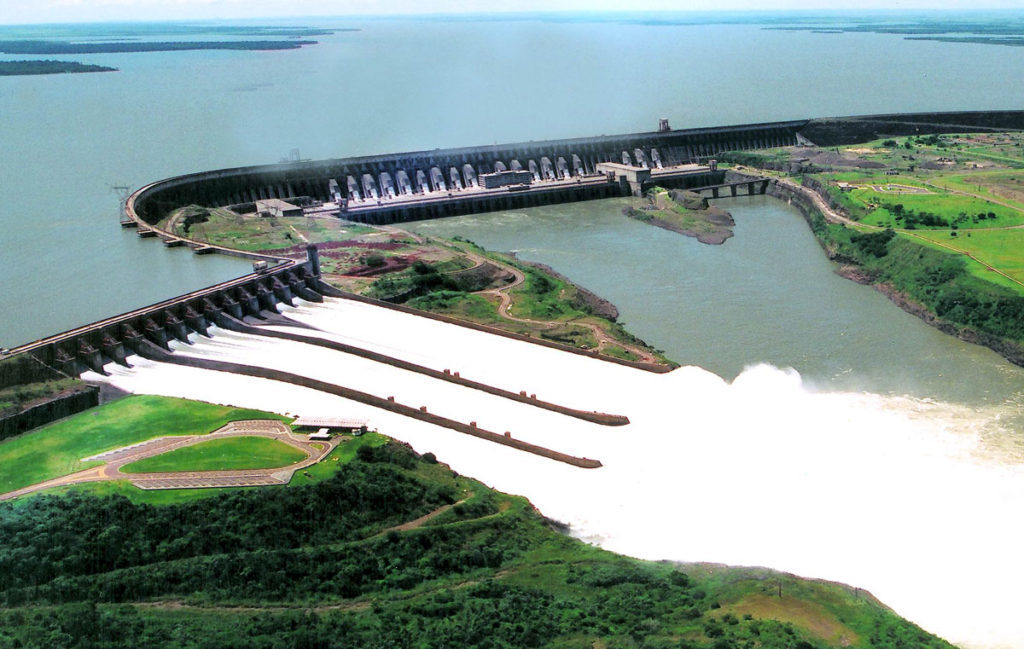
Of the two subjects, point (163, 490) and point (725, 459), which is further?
point (725, 459)

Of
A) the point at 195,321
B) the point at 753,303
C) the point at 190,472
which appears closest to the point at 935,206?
the point at 753,303

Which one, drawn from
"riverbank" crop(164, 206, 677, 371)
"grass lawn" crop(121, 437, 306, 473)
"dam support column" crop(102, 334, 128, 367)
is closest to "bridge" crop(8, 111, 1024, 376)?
"riverbank" crop(164, 206, 677, 371)

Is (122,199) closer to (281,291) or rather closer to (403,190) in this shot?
(403,190)

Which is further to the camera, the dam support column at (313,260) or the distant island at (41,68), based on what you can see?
the distant island at (41,68)

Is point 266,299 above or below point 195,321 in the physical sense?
below

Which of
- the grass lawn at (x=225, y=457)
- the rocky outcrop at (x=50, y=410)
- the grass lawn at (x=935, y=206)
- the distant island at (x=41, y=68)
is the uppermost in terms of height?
the distant island at (x=41, y=68)

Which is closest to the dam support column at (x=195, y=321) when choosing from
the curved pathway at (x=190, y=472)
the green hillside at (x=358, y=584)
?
the curved pathway at (x=190, y=472)

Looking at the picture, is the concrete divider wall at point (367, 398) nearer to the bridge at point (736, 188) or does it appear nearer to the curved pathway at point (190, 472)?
the curved pathway at point (190, 472)
